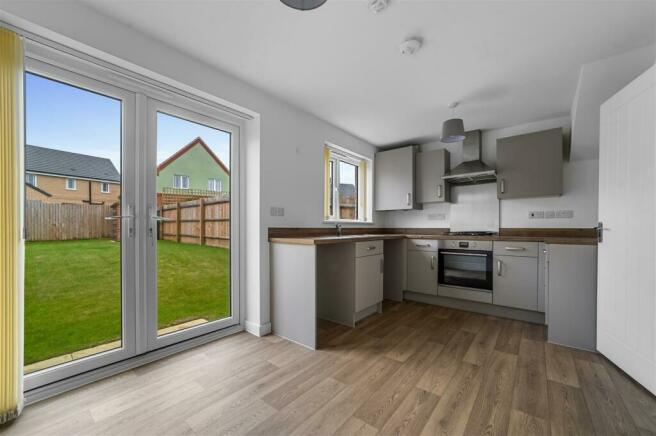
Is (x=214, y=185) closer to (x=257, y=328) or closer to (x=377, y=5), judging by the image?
(x=257, y=328)

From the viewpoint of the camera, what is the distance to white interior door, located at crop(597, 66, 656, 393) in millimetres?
1635

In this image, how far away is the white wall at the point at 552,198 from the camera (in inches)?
119

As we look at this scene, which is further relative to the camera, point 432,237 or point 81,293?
point 432,237

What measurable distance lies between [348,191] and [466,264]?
191cm

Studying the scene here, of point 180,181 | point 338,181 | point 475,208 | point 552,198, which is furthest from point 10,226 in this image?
point 552,198

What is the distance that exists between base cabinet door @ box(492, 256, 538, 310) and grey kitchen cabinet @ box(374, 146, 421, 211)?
1.41m

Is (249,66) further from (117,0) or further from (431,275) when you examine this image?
(431,275)

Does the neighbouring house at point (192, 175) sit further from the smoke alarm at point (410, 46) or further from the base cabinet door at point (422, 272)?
the base cabinet door at point (422, 272)

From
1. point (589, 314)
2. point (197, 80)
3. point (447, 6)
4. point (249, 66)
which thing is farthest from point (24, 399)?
point (589, 314)

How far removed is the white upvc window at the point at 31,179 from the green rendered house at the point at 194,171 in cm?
64

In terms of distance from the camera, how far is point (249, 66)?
2164mm

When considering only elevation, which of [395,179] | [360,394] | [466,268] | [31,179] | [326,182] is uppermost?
[395,179]

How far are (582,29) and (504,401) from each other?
238cm

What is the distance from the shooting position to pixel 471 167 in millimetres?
3449
